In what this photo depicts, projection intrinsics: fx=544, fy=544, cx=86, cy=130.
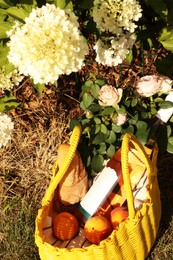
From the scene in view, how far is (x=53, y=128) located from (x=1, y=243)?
669mm

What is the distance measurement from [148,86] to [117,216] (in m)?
0.58

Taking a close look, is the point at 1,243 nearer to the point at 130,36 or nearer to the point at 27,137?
the point at 27,137

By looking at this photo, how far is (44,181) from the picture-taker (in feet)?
9.23

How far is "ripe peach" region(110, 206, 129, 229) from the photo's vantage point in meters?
2.22

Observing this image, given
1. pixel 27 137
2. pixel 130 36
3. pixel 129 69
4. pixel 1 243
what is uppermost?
pixel 130 36

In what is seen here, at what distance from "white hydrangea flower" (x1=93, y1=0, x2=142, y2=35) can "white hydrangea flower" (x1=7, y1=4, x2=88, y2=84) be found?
0.72 ft

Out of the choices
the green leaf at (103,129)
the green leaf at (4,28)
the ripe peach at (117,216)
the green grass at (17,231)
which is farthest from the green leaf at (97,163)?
the green leaf at (4,28)

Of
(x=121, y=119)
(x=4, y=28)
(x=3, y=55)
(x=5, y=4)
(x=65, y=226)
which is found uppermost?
(x=5, y=4)

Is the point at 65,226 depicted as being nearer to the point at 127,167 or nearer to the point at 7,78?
the point at 127,167

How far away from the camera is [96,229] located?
2166 millimetres

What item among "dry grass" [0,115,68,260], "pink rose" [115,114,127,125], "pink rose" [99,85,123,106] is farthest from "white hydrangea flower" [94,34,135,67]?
"dry grass" [0,115,68,260]

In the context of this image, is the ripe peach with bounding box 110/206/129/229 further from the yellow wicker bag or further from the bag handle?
the bag handle

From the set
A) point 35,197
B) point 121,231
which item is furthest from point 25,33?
point 35,197

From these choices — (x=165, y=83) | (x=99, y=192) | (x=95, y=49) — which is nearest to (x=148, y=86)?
(x=165, y=83)
